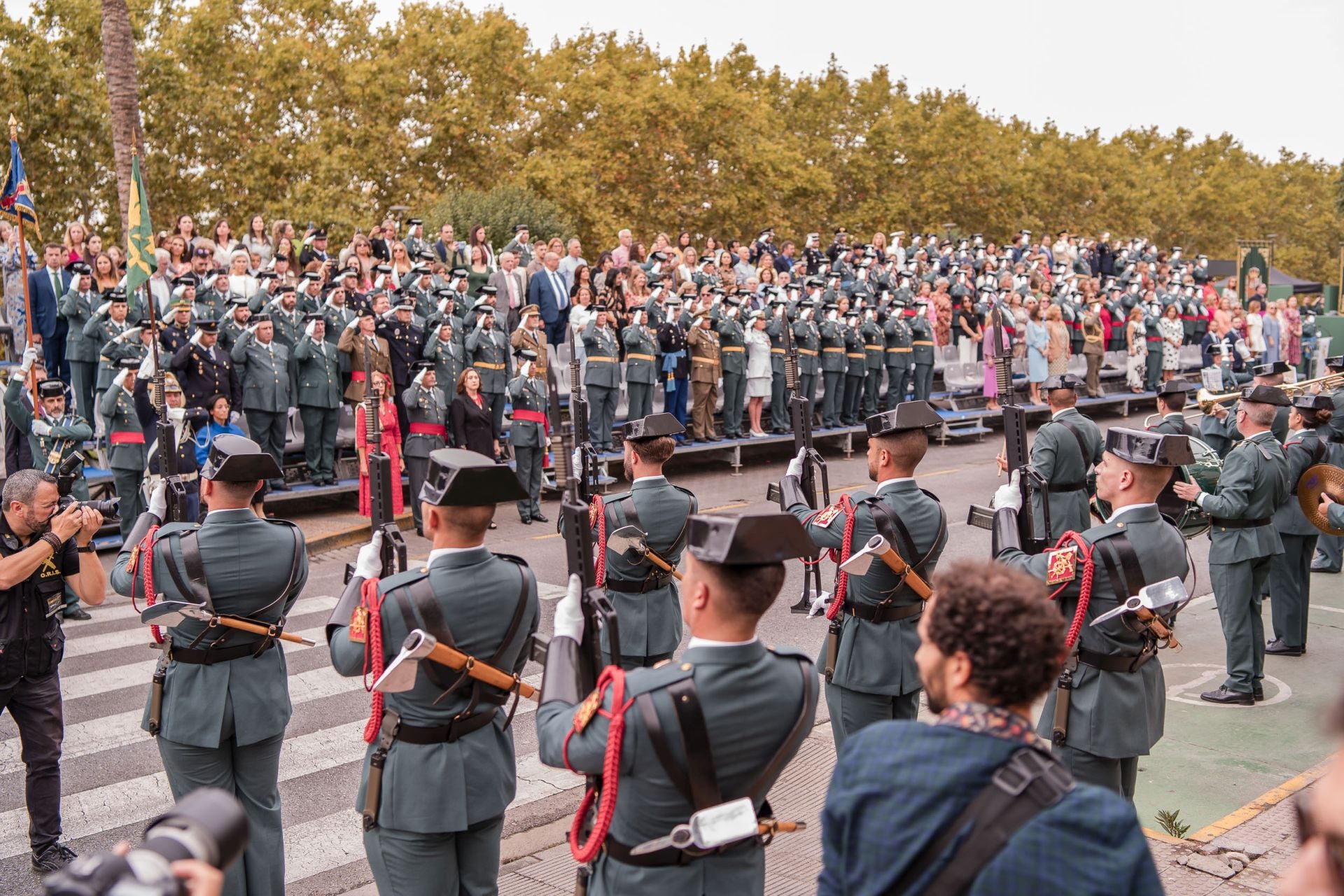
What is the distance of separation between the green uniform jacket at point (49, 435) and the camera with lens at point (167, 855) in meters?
10.7

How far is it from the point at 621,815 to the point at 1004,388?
15.2 feet

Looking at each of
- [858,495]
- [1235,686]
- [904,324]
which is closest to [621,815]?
[858,495]

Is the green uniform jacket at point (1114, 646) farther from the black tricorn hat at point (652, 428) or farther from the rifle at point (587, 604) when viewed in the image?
the black tricorn hat at point (652, 428)

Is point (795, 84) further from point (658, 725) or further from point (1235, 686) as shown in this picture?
point (658, 725)

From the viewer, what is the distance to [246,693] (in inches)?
223

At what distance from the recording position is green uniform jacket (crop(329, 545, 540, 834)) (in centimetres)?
453

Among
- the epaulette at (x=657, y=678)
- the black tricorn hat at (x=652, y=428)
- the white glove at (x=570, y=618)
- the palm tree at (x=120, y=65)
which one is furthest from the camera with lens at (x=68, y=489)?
the palm tree at (x=120, y=65)

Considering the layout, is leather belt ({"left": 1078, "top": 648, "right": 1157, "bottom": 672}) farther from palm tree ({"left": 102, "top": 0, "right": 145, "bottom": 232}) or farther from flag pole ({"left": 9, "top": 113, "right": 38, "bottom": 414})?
palm tree ({"left": 102, "top": 0, "right": 145, "bottom": 232})

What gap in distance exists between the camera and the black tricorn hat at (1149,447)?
5473mm

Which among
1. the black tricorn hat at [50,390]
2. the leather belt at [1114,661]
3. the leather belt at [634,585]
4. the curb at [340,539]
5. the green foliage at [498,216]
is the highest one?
the green foliage at [498,216]

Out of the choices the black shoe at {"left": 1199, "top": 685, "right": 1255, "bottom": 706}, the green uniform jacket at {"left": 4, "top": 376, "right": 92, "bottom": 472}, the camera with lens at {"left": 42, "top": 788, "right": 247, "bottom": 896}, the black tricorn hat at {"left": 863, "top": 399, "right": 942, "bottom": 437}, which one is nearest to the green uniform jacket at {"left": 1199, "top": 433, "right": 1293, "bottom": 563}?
the black shoe at {"left": 1199, "top": 685, "right": 1255, "bottom": 706}

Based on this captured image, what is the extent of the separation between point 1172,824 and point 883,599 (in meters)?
2.06

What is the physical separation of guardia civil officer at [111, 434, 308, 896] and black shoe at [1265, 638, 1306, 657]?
789 cm

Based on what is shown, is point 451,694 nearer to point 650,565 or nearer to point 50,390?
point 650,565
